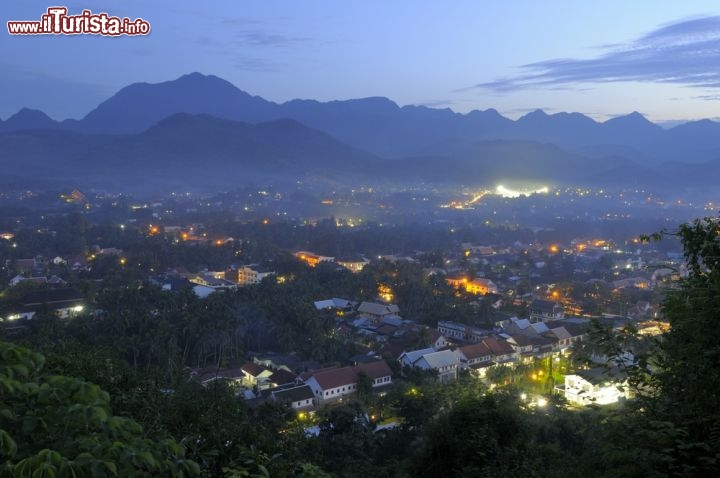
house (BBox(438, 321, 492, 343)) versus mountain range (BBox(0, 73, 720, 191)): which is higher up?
mountain range (BBox(0, 73, 720, 191))

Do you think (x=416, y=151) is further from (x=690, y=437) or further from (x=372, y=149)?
(x=690, y=437)

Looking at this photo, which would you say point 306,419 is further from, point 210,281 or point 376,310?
point 210,281

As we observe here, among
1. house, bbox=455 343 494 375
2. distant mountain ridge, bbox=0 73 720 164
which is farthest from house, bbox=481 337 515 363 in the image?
distant mountain ridge, bbox=0 73 720 164

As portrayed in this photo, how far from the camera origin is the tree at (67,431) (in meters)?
1.91

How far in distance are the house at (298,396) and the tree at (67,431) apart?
12.2 metres

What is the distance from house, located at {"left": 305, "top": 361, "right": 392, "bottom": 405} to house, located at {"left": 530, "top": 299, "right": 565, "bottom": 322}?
34.6ft

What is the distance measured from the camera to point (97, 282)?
26.0 meters

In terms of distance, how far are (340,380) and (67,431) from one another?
13455 mm

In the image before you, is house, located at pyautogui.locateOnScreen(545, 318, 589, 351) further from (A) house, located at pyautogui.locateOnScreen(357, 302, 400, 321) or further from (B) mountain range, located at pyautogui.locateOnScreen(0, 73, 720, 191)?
(B) mountain range, located at pyautogui.locateOnScreen(0, 73, 720, 191)

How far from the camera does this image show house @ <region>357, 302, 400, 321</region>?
23.5 m

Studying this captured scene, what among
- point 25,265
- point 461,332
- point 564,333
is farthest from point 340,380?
point 25,265

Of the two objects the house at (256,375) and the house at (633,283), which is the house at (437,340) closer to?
the house at (256,375)

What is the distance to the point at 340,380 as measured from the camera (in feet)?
50.3

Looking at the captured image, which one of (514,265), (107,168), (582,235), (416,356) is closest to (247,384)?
(416,356)
